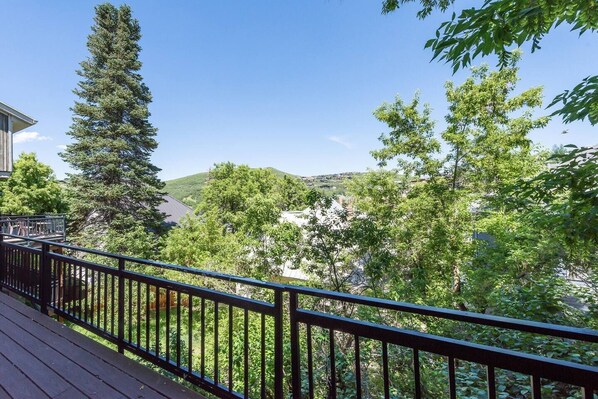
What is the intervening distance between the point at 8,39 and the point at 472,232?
1567cm

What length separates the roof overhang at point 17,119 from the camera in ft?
34.5

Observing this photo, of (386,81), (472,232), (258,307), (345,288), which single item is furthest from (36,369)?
(386,81)

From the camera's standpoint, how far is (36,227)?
10.1m

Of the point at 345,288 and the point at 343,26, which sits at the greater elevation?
the point at 343,26

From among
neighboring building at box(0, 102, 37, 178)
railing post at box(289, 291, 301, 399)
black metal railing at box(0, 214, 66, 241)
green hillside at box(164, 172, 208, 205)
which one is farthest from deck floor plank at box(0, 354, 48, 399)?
green hillside at box(164, 172, 208, 205)

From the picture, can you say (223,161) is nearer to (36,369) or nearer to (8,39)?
(8,39)

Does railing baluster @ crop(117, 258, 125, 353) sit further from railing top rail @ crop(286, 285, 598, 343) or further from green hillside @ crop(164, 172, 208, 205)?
green hillside @ crop(164, 172, 208, 205)

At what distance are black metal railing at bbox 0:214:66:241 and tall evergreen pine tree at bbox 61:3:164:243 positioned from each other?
2017mm

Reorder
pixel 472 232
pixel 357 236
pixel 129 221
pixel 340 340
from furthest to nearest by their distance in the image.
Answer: pixel 129 221 → pixel 472 232 → pixel 357 236 → pixel 340 340

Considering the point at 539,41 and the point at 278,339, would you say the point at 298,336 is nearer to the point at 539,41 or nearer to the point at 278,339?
the point at 278,339

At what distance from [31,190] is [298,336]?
1680cm

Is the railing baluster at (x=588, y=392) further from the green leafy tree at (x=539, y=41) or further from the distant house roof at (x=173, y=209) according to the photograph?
the distant house roof at (x=173, y=209)

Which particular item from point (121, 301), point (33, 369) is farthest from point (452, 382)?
point (33, 369)

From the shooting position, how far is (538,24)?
160 cm
